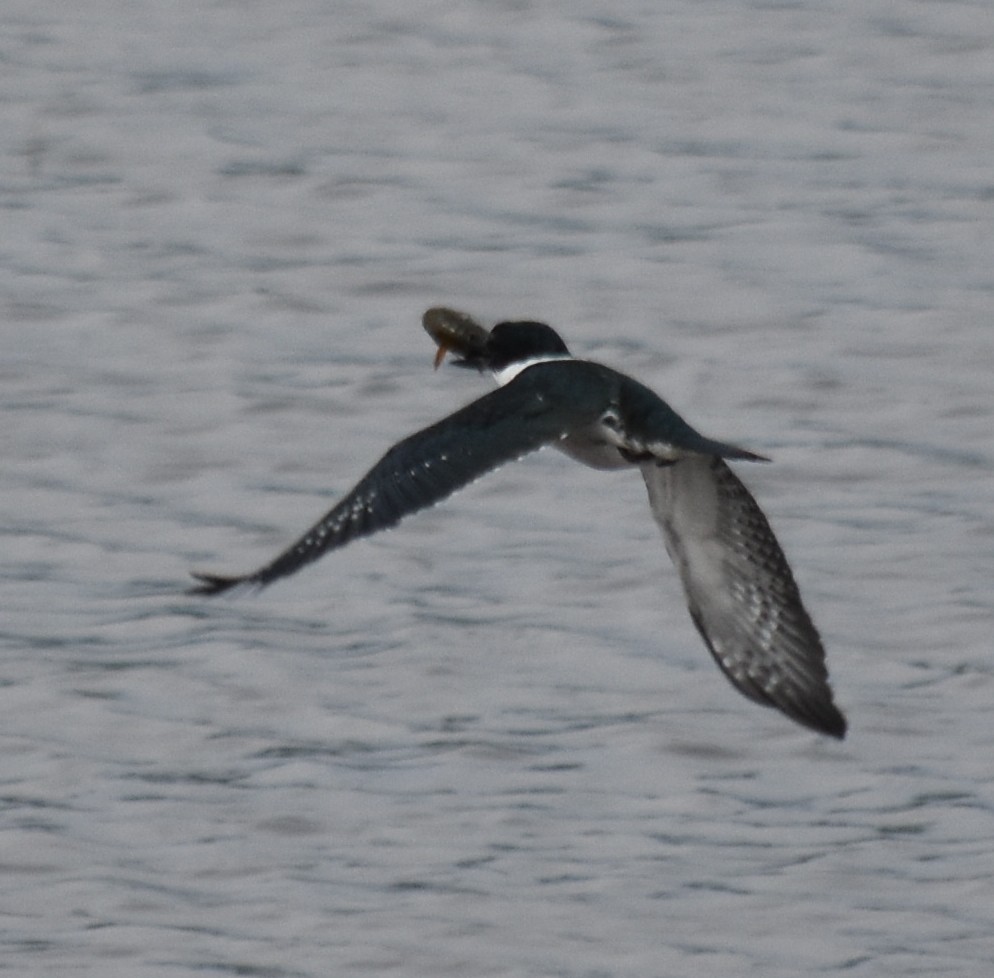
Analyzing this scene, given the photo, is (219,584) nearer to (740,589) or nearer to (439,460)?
(439,460)

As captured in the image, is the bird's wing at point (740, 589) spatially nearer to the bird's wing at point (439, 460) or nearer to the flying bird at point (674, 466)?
the flying bird at point (674, 466)

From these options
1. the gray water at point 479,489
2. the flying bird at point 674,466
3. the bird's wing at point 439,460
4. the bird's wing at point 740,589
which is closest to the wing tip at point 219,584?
the bird's wing at point 439,460

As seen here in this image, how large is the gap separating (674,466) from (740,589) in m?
0.33

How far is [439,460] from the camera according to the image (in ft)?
20.5

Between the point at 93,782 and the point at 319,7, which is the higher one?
the point at 319,7

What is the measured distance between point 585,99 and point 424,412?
431cm

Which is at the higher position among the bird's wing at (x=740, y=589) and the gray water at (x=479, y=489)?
the bird's wing at (x=740, y=589)

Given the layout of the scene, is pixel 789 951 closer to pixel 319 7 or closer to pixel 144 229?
pixel 144 229

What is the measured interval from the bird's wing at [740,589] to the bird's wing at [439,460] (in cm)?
56

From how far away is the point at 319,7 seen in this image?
1748 centimetres

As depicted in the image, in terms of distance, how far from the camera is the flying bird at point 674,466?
6.56 metres

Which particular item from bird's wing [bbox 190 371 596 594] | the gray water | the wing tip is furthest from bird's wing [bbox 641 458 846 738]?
the wing tip

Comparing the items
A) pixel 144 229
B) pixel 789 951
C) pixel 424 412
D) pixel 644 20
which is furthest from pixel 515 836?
pixel 644 20

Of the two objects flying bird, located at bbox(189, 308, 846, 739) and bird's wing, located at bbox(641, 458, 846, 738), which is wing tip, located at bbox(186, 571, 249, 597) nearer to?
flying bird, located at bbox(189, 308, 846, 739)
